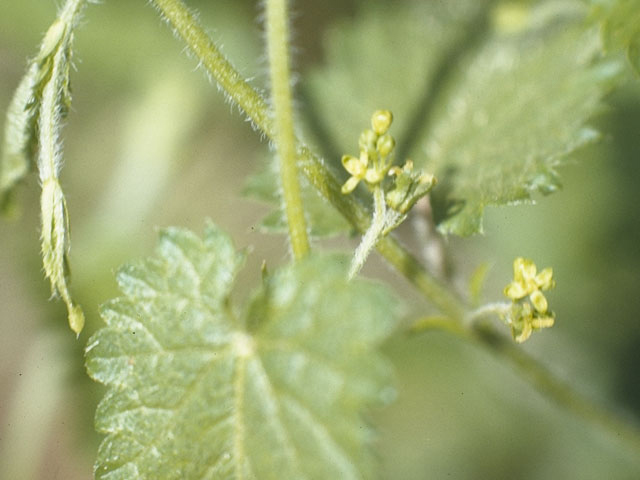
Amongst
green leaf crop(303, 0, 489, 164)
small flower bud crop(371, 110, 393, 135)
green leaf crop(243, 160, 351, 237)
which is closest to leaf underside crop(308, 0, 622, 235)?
green leaf crop(303, 0, 489, 164)

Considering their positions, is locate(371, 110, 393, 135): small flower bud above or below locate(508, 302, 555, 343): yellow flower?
above

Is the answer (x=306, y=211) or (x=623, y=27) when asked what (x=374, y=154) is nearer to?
(x=306, y=211)

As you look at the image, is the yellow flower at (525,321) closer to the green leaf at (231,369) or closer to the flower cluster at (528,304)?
the flower cluster at (528,304)

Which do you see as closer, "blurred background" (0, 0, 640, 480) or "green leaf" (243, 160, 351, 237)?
"green leaf" (243, 160, 351, 237)

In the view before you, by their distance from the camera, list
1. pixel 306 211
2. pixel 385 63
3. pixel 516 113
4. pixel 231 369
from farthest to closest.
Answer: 1. pixel 385 63
2. pixel 516 113
3. pixel 306 211
4. pixel 231 369

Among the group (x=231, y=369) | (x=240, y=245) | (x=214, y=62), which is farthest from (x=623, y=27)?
(x=240, y=245)

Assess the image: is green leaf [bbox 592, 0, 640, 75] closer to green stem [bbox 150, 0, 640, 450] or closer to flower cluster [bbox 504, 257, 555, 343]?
flower cluster [bbox 504, 257, 555, 343]
